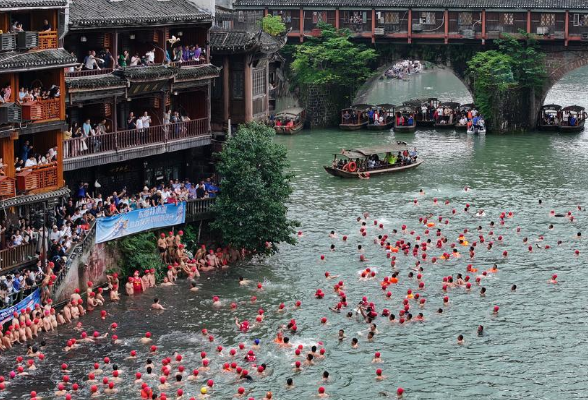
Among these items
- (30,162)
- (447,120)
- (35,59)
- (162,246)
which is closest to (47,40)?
(35,59)

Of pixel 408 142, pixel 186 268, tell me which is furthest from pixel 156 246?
pixel 408 142

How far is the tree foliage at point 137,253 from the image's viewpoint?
68812 mm

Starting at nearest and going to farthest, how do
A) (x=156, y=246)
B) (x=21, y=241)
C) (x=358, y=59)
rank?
(x=21, y=241) < (x=156, y=246) < (x=358, y=59)

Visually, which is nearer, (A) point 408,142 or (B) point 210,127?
(B) point 210,127

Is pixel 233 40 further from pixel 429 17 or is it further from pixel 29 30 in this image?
pixel 429 17

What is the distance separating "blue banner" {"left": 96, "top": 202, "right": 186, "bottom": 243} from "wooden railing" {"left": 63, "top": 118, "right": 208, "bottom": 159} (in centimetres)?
424

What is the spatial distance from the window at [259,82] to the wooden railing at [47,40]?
19565 mm

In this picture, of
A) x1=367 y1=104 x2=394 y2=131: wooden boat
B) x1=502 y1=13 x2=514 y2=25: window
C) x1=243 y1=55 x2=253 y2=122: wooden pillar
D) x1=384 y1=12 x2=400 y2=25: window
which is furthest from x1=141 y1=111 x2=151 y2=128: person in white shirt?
x1=502 y1=13 x2=514 y2=25: window

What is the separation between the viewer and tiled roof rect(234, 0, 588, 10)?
12000 centimetres

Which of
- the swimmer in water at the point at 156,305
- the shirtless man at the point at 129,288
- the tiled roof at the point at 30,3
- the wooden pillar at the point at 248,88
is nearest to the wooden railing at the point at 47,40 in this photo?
the tiled roof at the point at 30,3

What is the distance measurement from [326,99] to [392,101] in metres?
27.0

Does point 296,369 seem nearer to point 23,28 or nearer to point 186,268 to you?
point 186,268

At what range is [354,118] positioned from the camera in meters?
123

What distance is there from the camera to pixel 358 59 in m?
125
